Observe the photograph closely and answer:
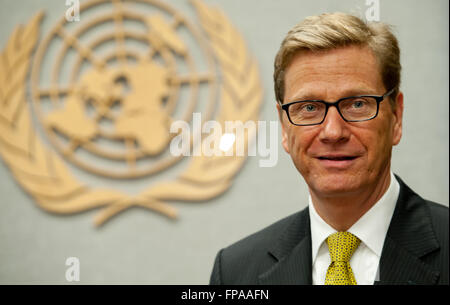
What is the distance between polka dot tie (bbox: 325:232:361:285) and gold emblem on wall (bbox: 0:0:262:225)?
1.19m

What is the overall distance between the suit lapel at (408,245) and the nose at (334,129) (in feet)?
0.58

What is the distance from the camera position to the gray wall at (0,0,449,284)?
75.4 inches

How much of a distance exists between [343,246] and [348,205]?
0.22 feet

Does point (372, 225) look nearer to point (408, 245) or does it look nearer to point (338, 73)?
point (408, 245)

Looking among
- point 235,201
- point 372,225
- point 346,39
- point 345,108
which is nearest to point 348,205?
point 372,225

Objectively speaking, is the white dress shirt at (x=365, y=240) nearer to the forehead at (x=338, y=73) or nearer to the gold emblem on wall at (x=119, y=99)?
the forehead at (x=338, y=73)

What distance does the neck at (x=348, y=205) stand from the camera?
776 millimetres

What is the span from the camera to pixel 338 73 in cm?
75

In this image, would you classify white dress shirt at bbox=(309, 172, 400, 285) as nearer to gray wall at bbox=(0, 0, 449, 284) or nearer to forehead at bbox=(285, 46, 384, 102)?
forehead at bbox=(285, 46, 384, 102)

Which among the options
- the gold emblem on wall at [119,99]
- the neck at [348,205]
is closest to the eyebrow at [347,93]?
the neck at [348,205]

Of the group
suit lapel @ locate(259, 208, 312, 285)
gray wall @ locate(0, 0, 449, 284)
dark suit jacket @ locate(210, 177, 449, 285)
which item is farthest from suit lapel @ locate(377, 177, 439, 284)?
gray wall @ locate(0, 0, 449, 284)
